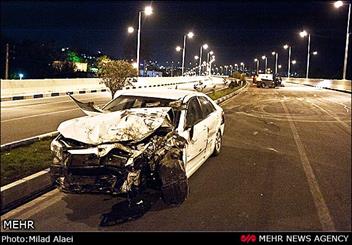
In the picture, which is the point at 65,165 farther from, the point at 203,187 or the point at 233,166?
the point at 233,166

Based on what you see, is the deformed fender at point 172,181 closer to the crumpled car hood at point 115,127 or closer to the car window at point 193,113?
the crumpled car hood at point 115,127

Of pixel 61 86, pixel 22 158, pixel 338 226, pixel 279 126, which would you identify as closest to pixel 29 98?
pixel 61 86

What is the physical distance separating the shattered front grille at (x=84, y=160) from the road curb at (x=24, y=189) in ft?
3.41

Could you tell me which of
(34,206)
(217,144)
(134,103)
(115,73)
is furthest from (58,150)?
(115,73)

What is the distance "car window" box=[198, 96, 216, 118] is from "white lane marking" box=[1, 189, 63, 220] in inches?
126

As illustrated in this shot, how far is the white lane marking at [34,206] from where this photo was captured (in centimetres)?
591

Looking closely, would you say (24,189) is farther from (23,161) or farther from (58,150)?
(23,161)

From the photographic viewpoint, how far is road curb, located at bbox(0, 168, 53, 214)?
20.7 feet

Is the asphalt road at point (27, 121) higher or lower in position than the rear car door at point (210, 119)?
lower

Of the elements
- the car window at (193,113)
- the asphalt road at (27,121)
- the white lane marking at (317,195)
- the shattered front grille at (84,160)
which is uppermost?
the car window at (193,113)

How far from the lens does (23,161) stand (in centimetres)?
821

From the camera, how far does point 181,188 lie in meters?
6.20

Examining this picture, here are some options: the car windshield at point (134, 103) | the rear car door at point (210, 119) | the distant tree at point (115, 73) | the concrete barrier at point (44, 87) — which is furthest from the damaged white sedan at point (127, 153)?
the concrete barrier at point (44, 87)

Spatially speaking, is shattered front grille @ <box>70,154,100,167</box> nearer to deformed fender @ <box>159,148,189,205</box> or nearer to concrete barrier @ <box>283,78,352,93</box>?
deformed fender @ <box>159,148,189,205</box>
